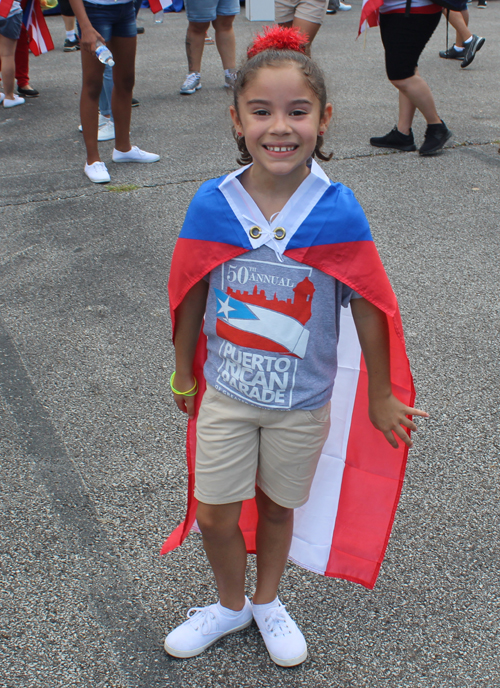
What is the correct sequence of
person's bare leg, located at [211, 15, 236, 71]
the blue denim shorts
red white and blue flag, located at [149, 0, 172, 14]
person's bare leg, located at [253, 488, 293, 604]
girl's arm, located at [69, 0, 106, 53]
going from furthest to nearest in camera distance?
person's bare leg, located at [211, 15, 236, 71] < red white and blue flag, located at [149, 0, 172, 14] < the blue denim shorts < girl's arm, located at [69, 0, 106, 53] < person's bare leg, located at [253, 488, 293, 604]

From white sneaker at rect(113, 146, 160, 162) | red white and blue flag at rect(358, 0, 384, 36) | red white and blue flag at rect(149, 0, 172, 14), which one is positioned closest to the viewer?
red white and blue flag at rect(358, 0, 384, 36)

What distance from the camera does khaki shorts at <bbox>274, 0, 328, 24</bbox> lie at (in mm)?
5528

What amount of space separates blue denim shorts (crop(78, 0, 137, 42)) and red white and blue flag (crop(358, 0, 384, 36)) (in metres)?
1.67

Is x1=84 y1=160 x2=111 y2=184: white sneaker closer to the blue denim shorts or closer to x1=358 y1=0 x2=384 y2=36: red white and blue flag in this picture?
the blue denim shorts

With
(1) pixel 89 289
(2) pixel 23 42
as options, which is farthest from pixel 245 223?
(2) pixel 23 42

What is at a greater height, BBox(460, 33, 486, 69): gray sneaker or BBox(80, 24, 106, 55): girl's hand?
BBox(80, 24, 106, 55): girl's hand

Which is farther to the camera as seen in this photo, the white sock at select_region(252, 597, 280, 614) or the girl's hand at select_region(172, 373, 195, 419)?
the white sock at select_region(252, 597, 280, 614)

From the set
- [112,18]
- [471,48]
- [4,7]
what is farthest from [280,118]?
[471,48]

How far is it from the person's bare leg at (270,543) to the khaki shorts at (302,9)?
4.83m

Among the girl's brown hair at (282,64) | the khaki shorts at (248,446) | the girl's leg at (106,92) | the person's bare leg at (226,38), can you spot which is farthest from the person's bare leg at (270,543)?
the person's bare leg at (226,38)

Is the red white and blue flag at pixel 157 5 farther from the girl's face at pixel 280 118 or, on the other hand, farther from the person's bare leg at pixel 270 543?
the person's bare leg at pixel 270 543

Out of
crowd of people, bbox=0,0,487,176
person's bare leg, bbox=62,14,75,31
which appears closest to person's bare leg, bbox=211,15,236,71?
crowd of people, bbox=0,0,487,176

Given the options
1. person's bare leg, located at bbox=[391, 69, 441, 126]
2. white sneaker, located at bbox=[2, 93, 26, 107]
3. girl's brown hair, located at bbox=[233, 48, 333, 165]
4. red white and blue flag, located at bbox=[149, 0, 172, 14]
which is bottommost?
white sneaker, located at bbox=[2, 93, 26, 107]

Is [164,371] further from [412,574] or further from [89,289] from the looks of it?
[412,574]
